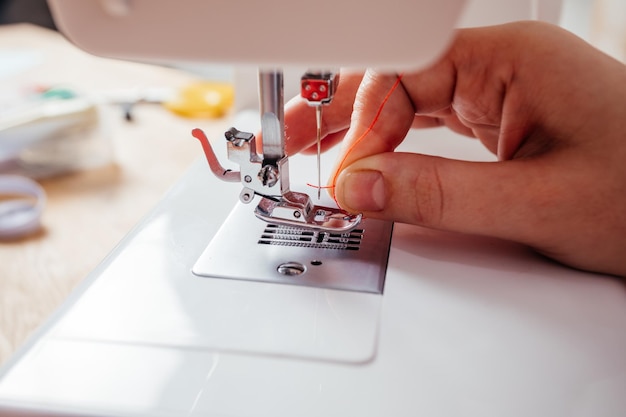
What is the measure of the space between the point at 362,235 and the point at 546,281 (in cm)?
17

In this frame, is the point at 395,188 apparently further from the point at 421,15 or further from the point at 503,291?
the point at 421,15

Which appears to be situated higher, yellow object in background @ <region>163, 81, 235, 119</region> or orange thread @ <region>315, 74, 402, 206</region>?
orange thread @ <region>315, 74, 402, 206</region>

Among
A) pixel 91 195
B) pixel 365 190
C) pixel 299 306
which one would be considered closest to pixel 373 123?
pixel 365 190

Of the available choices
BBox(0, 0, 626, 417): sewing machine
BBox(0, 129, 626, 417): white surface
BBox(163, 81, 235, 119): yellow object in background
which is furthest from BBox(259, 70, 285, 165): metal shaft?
BBox(163, 81, 235, 119): yellow object in background

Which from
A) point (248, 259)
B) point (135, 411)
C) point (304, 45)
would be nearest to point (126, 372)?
point (135, 411)

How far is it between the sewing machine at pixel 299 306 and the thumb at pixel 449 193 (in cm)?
3

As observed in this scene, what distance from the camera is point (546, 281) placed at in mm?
573

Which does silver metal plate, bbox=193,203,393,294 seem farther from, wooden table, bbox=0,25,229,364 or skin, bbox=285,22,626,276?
wooden table, bbox=0,25,229,364

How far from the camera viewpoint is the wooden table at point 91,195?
746 millimetres

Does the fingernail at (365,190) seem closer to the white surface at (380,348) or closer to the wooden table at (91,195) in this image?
the white surface at (380,348)

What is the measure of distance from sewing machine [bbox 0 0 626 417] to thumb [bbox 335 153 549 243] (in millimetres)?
30

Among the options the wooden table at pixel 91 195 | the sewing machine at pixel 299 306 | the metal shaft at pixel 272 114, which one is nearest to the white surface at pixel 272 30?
the sewing machine at pixel 299 306

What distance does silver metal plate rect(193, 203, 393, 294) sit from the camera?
57 cm

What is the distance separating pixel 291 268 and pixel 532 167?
24 centimetres
